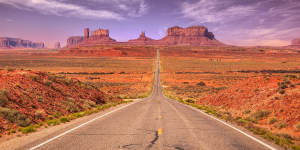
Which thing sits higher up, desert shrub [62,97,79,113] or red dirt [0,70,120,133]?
red dirt [0,70,120,133]

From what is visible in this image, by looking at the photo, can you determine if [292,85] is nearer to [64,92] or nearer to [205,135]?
[205,135]

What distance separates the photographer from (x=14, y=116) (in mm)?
9578

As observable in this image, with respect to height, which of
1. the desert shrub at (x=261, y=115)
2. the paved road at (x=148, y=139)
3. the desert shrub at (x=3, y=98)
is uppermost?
the desert shrub at (x=3, y=98)

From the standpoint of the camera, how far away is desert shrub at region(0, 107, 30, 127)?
30.4ft

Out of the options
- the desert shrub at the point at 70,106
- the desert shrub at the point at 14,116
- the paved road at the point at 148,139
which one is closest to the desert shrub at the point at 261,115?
the paved road at the point at 148,139

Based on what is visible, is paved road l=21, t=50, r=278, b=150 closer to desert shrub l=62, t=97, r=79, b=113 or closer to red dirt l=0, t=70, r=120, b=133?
red dirt l=0, t=70, r=120, b=133

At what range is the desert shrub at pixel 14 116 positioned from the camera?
30.4ft

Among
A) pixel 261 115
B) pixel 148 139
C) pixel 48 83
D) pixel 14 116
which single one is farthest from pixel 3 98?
pixel 261 115

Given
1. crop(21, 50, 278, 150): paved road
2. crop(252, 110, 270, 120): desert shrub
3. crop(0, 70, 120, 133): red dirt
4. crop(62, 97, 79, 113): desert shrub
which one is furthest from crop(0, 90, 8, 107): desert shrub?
crop(252, 110, 270, 120): desert shrub

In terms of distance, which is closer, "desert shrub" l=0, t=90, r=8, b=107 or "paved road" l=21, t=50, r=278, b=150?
"paved road" l=21, t=50, r=278, b=150

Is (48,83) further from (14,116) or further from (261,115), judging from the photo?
(261,115)

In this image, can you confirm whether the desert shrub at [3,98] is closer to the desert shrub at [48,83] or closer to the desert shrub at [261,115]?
the desert shrub at [48,83]

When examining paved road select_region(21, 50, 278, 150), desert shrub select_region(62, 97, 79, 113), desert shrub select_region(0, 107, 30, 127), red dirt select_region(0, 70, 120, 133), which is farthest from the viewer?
desert shrub select_region(62, 97, 79, 113)

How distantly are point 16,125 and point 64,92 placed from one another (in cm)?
804
